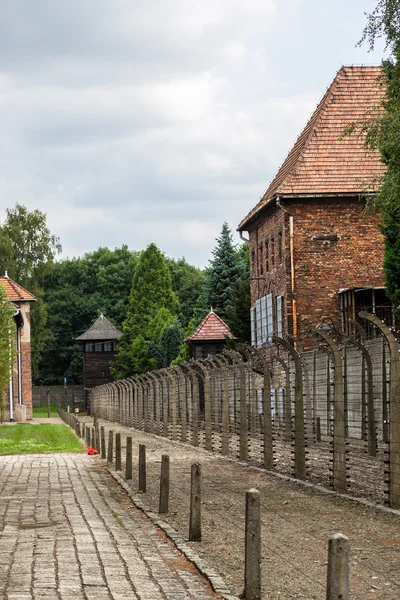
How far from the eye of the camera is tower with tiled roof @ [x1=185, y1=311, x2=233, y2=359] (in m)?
75.2

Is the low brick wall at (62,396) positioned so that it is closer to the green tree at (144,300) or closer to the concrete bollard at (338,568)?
the green tree at (144,300)

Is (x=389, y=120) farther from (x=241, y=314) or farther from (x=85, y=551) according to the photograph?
(x=241, y=314)

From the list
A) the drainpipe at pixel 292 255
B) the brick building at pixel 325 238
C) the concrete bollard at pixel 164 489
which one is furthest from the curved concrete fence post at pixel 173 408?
the concrete bollard at pixel 164 489

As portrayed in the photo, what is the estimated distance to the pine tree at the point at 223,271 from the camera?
78.2 metres

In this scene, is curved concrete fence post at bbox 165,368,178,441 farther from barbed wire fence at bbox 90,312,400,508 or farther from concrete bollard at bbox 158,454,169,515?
concrete bollard at bbox 158,454,169,515

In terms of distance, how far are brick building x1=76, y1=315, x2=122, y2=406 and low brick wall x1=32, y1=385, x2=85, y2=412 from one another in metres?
2.38

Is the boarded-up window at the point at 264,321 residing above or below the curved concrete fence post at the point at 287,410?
above

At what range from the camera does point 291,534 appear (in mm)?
11984

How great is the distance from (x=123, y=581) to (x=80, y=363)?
114 metres

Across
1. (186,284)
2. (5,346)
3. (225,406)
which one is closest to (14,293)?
(5,346)

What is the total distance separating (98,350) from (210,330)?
145ft

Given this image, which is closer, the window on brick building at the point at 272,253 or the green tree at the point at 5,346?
the window on brick building at the point at 272,253

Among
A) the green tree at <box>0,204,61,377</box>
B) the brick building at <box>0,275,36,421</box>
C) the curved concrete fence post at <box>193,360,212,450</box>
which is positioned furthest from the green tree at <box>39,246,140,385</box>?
the curved concrete fence post at <box>193,360,212,450</box>

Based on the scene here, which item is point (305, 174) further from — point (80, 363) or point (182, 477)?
point (80, 363)
